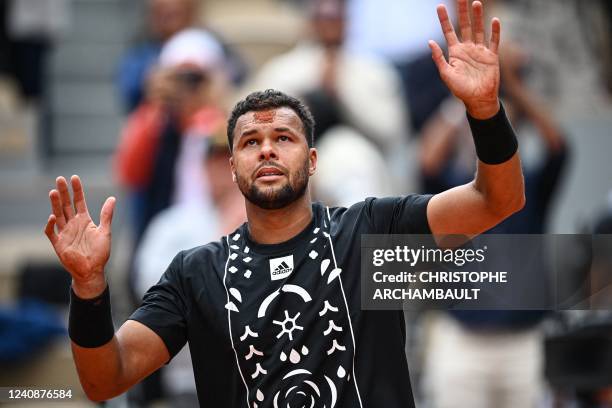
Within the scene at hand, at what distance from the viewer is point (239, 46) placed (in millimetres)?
10141

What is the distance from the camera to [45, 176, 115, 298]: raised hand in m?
4.05

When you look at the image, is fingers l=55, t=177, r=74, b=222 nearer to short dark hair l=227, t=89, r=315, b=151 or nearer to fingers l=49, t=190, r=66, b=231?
fingers l=49, t=190, r=66, b=231

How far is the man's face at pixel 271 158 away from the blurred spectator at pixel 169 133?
11.4 ft

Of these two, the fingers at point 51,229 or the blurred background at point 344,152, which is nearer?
the fingers at point 51,229

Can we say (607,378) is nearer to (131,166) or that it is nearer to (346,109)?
(346,109)

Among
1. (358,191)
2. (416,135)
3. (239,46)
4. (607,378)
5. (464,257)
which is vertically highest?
(239,46)

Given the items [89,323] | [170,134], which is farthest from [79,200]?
[170,134]

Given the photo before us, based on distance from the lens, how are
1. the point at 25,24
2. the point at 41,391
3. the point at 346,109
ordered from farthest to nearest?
the point at 25,24 → the point at 346,109 → the point at 41,391

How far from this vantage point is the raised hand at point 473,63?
3996mm

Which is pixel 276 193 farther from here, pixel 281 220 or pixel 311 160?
pixel 311 160

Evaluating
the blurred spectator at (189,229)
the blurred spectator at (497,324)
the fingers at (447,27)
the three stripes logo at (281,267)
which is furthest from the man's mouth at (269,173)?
the blurred spectator at (497,324)

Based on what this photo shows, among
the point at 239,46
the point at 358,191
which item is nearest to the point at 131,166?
the point at 358,191

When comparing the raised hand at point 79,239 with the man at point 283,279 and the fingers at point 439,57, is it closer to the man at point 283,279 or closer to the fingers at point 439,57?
the man at point 283,279

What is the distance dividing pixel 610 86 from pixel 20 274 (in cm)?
422
